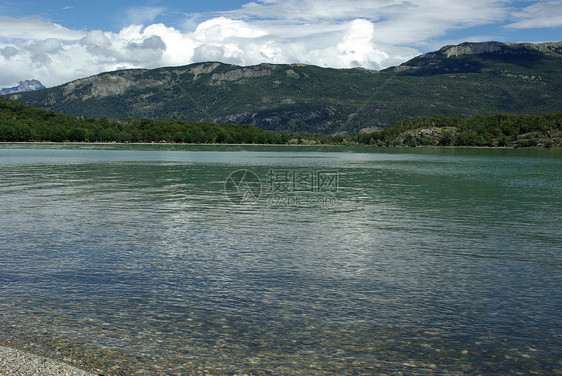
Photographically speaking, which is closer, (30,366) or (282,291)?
(30,366)

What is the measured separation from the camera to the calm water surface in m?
12.1

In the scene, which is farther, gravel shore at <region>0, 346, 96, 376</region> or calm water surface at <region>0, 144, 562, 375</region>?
calm water surface at <region>0, 144, 562, 375</region>

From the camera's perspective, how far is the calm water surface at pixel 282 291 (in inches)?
475

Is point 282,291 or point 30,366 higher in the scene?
point 30,366

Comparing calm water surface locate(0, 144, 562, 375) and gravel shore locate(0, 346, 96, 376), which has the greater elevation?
gravel shore locate(0, 346, 96, 376)

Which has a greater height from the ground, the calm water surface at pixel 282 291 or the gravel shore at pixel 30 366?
the gravel shore at pixel 30 366

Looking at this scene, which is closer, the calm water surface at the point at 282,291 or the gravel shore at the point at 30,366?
the gravel shore at the point at 30,366

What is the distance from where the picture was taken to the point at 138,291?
55.1ft

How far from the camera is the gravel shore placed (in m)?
10.2

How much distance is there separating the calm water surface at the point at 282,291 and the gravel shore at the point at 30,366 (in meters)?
0.70

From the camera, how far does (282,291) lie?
17000 millimetres

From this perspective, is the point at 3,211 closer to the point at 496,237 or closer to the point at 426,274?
the point at 426,274

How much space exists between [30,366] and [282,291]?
333 inches

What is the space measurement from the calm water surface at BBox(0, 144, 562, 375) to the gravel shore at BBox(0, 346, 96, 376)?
27.7 inches
